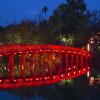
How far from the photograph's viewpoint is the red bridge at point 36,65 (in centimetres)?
4422

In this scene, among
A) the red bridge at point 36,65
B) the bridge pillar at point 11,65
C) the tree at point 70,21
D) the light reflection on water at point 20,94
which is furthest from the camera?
the tree at point 70,21

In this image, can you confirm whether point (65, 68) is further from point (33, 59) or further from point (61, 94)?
point (61, 94)

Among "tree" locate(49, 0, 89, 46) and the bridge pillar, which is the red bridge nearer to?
the bridge pillar

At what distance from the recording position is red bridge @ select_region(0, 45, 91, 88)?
44219 mm

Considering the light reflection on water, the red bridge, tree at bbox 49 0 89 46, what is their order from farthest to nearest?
1. tree at bbox 49 0 89 46
2. the red bridge
3. the light reflection on water

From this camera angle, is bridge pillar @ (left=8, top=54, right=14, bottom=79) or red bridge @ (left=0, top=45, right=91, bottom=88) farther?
bridge pillar @ (left=8, top=54, right=14, bottom=79)

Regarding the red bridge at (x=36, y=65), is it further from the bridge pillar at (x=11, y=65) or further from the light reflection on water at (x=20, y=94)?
the light reflection on water at (x=20, y=94)

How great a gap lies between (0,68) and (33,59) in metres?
3.98

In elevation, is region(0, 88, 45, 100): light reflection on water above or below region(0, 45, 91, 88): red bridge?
below

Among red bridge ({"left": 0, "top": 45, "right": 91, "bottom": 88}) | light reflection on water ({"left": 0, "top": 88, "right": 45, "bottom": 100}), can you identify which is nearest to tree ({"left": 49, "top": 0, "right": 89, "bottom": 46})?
red bridge ({"left": 0, "top": 45, "right": 91, "bottom": 88})

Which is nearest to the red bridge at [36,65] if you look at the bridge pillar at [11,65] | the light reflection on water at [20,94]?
the bridge pillar at [11,65]

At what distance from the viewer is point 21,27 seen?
181 feet

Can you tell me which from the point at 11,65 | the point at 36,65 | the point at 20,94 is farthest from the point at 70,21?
the point at 20,94

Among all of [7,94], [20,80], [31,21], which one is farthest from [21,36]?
[7,94]
